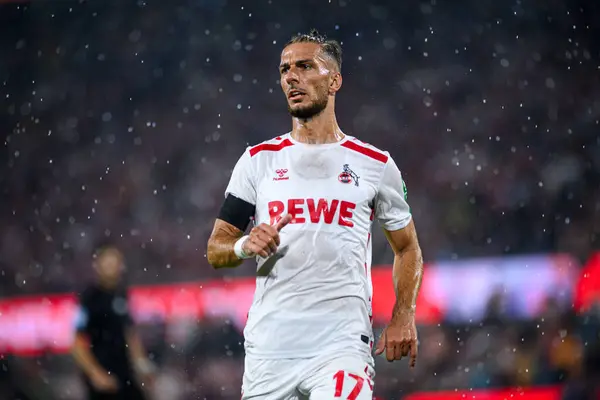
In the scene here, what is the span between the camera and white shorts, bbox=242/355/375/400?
304 cm

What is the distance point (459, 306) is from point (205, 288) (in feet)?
9.38

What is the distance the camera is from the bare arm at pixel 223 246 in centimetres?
326

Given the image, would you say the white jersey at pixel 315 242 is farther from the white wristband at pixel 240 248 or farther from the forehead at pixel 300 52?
the forehead at pixel 300 52

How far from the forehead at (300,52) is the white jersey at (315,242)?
1.16 ft

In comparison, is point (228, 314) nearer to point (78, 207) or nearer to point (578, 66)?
point (78, 207)

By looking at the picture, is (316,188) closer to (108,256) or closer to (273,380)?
(273,380)

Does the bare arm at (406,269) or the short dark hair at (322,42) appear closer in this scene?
the bare arm at (406,269)

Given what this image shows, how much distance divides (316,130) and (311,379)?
1025 millimetres

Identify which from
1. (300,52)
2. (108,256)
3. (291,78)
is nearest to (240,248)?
(291,78)

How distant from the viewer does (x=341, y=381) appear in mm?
3047

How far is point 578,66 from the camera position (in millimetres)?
10641

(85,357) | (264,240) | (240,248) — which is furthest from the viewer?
(85,357)

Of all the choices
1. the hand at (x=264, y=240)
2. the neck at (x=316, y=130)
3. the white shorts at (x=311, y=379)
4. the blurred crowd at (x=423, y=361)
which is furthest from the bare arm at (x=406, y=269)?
the blurred crowd at (x=423, y=361)

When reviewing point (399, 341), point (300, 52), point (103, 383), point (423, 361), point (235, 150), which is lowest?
point (423, 361)
